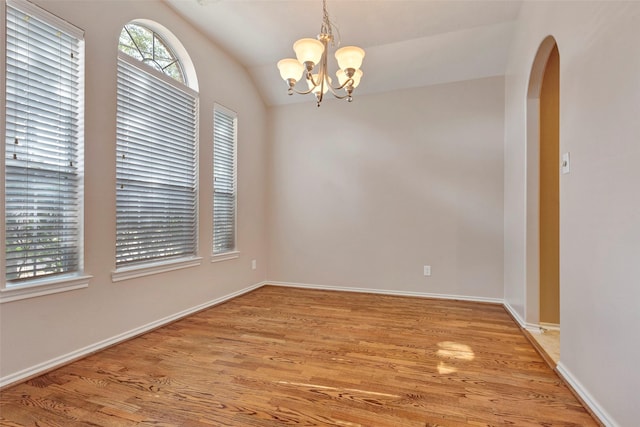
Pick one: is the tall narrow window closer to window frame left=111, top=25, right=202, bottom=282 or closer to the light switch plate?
window frame left=111, top=25, right=202, bottom=282

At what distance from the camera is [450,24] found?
10.6ft

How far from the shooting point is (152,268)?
110 inches

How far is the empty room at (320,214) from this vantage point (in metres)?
1.61

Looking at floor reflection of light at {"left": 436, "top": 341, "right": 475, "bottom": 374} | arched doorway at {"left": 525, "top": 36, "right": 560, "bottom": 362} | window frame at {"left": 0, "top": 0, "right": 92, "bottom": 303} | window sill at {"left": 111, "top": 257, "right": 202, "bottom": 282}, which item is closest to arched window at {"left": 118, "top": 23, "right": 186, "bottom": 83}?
window frame at {"left": 0, "top": 0, "right": 92, "bottom": 303}

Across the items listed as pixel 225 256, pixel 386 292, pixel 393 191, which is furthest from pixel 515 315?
pixel 225 256

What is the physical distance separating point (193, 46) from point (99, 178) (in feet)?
5.90

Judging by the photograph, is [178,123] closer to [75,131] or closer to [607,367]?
[75,131]

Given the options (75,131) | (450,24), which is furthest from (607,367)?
(75,131)

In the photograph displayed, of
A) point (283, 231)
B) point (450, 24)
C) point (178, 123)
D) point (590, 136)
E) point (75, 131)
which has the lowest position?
point (283, 231)

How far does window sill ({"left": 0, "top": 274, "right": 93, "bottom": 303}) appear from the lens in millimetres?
1841

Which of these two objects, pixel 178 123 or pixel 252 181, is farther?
pixel 252 181

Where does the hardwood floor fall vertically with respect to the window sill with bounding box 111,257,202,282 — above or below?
below

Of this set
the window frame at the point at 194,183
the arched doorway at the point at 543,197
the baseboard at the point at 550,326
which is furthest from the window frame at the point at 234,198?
the baseboard at the point at 550,326

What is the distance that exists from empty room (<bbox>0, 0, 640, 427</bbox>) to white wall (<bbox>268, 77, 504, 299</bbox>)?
0.09ft
